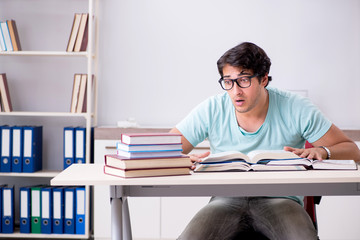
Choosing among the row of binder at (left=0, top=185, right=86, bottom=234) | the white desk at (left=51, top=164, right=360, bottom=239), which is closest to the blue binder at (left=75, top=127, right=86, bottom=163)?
the row of binder at (left=0, top=185, right=86, bottom=234)

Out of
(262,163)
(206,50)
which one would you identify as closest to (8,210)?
(206,50)

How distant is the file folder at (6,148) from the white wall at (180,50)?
14.3 inches

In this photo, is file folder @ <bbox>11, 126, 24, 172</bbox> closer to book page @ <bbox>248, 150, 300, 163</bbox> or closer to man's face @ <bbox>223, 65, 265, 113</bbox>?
man's face @ <bbox>223, 65, 265, 113</bbox>

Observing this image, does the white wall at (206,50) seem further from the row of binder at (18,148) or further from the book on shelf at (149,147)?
the book on shelf at (149,147)

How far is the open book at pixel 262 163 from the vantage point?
1747 millimetres

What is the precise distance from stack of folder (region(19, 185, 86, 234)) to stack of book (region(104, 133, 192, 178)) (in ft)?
6.37

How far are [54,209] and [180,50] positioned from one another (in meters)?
1.51

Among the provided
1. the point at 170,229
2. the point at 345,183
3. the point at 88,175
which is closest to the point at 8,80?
the point at 170,229

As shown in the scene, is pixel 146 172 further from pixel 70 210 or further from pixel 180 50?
pixel 180 50

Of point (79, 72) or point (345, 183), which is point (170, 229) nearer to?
point (79, 72)

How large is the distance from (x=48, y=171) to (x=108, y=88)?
2.54 ft

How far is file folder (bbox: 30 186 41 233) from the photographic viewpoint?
354cm

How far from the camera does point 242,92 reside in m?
2.06

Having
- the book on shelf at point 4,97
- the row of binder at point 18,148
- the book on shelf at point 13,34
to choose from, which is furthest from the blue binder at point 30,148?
the book on shelf at point 13,34
